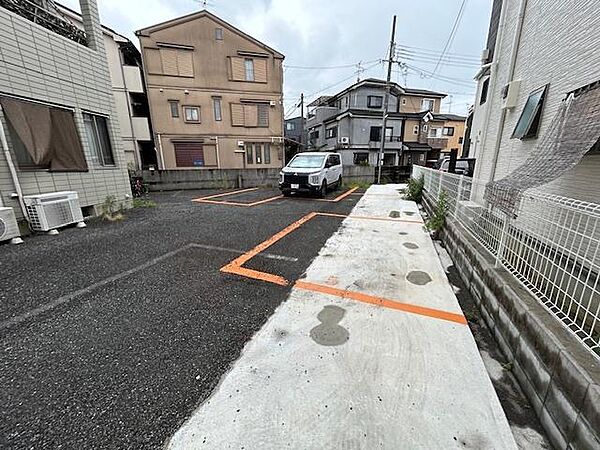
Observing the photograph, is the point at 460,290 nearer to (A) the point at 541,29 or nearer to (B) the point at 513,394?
(B) the point at 513,394

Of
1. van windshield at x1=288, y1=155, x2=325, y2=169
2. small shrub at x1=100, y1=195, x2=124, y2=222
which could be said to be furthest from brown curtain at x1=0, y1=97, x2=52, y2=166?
van windshield at x1=288, y1=155, x2=325, y2=169

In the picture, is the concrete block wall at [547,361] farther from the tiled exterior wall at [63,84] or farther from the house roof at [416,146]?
the house roof at [416,146]

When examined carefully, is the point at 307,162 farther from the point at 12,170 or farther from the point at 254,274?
the point at 12,170

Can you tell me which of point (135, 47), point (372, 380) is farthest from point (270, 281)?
point (135, 47)

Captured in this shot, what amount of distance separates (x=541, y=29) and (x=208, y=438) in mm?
6183

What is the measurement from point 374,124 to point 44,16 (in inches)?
734

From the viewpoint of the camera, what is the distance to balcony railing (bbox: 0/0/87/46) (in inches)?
171

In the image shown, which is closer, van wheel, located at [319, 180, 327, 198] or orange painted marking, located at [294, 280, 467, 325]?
orange painted marking, located at [294, 280, 467, 325]

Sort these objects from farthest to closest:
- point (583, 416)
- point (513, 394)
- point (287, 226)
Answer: point (287, 226) < point (513, 394) < point (583, 416)

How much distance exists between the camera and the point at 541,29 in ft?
12.6

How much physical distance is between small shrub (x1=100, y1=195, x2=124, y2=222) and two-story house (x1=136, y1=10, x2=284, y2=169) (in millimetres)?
8792

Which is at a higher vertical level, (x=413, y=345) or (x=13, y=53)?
(x=13, y=53)

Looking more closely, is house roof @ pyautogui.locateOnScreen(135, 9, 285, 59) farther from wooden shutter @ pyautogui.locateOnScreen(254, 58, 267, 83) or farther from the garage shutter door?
the garage shutter door

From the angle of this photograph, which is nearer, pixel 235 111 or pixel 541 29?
pixel 541 29
